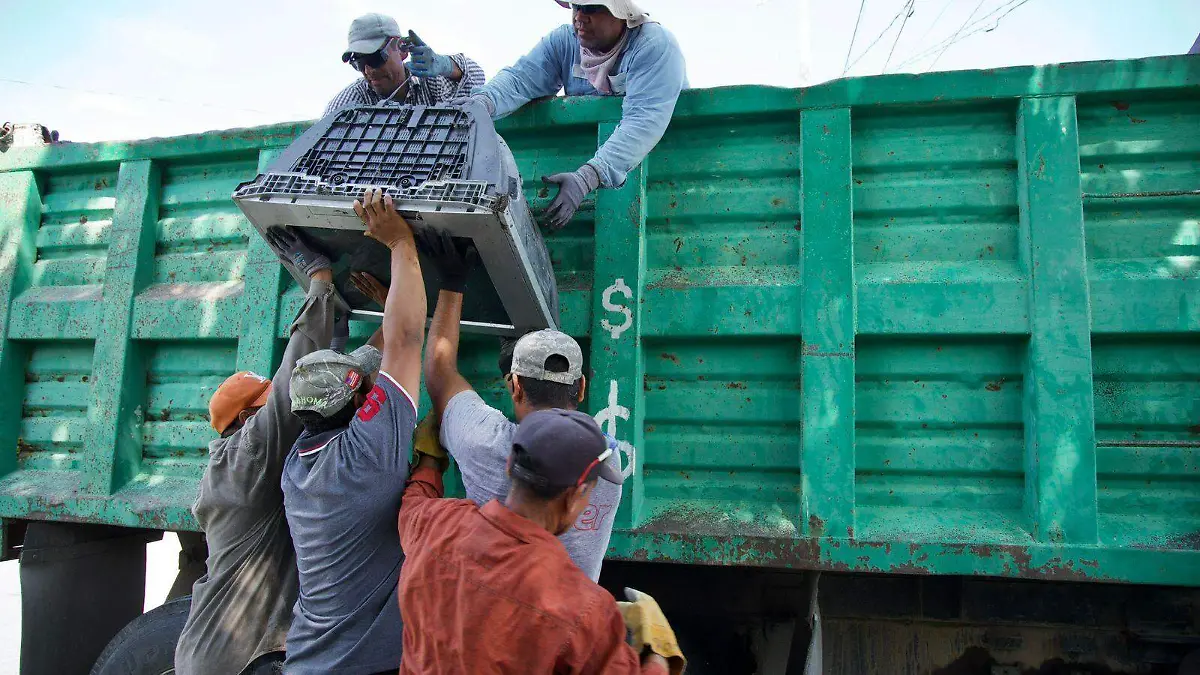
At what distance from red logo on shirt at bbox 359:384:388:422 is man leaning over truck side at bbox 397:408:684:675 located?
14.9 inches

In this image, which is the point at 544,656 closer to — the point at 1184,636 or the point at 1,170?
the point at 1184,636

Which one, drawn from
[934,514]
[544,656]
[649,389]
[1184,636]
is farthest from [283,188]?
[1184,636]

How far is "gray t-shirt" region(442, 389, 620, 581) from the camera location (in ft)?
5.54

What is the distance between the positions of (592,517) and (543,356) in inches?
15.5

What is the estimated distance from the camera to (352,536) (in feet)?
5.52

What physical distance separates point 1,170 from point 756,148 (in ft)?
10.5

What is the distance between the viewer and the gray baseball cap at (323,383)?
1709 millimetres

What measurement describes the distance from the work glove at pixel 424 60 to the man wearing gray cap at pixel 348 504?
102 cm

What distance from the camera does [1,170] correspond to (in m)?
3.20

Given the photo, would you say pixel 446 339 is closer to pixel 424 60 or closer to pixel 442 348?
pixel 442 348

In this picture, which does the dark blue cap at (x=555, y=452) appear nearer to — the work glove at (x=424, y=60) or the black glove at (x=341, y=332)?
the black glove at (x=341, y=332)

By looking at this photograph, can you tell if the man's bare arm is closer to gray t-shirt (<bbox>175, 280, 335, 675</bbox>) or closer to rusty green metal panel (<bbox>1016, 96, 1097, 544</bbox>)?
gray t-shirt (<bbox>175, 280, 335, 675</bbox>)

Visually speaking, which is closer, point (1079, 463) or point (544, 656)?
point (544, 656)

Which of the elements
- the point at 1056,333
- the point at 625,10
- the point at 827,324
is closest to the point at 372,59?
the point at 625,10
